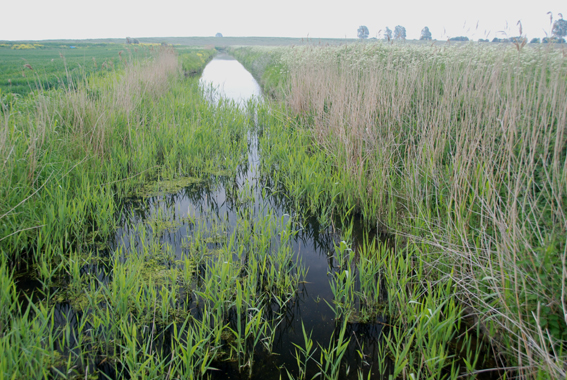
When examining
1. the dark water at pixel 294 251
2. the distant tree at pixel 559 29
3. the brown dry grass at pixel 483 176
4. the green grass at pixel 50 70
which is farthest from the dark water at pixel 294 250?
the distant tree at pixel 559 29

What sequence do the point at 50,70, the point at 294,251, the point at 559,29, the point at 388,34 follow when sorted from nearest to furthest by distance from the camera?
the point at 559,29, the point at 294,251, the point at 388,34, the point at 50,70

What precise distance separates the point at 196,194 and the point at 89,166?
1342mm

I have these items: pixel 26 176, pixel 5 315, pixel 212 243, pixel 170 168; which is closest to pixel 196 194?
pixel 170 168

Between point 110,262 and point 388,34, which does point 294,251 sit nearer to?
point 110,262

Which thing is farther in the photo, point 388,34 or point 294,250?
point 388,34

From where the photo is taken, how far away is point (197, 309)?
236 cm

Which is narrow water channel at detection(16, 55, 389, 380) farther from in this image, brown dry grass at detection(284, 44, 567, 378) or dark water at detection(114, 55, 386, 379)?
brown dry grass at detection(284, 44, 567, 378)

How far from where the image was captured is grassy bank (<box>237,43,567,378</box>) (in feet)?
5.63

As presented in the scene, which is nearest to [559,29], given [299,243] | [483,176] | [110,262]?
[483,176]

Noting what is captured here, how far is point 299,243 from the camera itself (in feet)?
10.8

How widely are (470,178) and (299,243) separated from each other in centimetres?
163

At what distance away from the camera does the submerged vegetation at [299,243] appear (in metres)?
1.82

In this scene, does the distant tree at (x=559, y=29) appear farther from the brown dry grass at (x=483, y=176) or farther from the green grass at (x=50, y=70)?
the green grass at (x=50, y=70)

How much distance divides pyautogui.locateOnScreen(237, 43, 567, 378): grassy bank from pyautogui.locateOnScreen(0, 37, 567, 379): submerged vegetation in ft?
0.09
